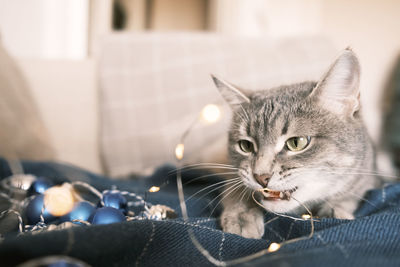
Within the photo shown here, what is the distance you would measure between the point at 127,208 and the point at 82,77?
1022mm

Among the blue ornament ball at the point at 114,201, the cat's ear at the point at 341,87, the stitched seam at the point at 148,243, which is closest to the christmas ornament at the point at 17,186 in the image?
the blue ornament ball at the point at 114,201

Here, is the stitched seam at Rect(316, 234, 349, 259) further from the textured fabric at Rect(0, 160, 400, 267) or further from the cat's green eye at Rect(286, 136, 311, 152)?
the cat's green eye at Rect(286, 136, 311, 152)

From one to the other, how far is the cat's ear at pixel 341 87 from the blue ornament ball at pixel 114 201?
58cm

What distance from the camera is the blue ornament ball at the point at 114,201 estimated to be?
0.72 m

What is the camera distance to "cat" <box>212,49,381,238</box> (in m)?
0.69

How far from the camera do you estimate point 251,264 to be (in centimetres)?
43

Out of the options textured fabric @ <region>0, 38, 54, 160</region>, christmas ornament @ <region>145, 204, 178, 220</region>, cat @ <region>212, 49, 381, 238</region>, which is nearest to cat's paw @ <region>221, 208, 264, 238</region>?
cat @ <region>212, 49, 381, 238</region>

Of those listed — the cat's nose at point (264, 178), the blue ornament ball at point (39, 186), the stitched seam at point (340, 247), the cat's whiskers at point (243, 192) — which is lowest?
the blue ornament ball at point (39, 186)

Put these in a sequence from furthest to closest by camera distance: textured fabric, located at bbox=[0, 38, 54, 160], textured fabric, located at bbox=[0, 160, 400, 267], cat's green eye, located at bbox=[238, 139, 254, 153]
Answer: textured fabric, located at bbox=[0, 38, 54, 160] → cat's green eye, located at bbox=[238, 139, 254, 153] → textured fabric, located at bbox=[0, 160, 400, 267]

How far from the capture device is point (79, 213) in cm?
67

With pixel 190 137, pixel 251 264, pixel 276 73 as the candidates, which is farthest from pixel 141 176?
pixel 251 264

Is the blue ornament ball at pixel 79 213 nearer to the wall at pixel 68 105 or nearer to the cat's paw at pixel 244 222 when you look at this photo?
the cat's paw at pixel 244 222

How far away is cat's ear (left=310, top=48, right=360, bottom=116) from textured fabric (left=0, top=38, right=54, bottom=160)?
1.04m

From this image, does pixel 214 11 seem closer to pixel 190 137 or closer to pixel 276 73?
pixel 276 73
